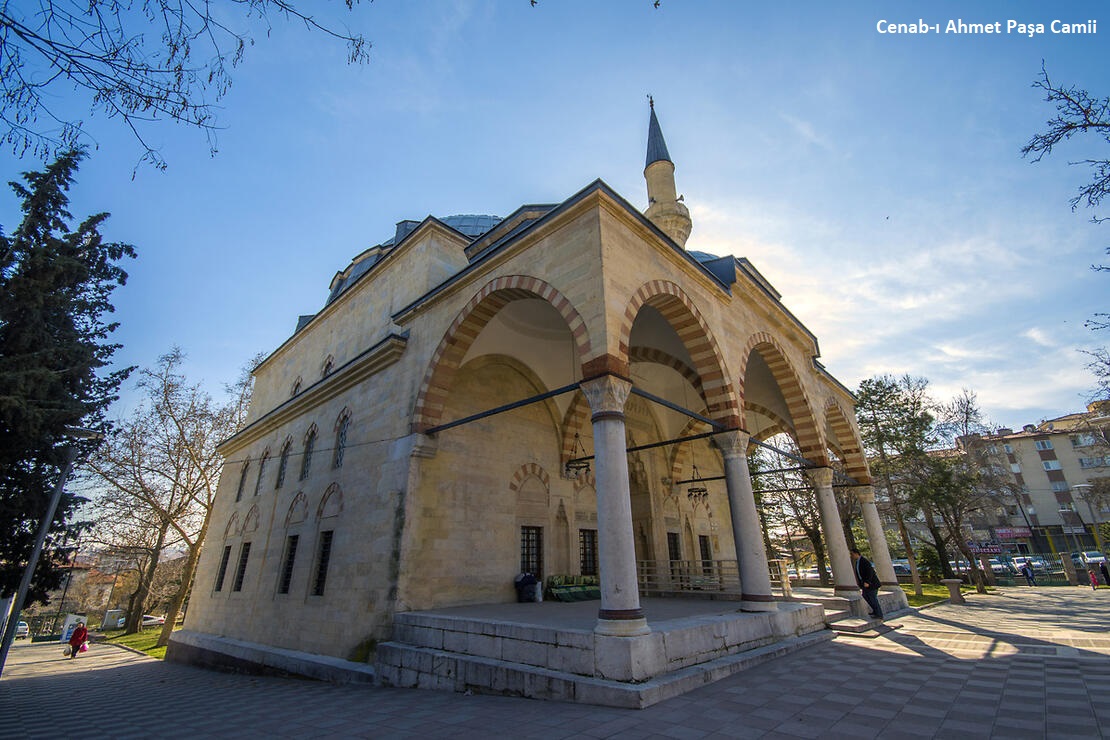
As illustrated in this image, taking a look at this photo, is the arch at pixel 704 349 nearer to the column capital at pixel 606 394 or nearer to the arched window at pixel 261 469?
the column capital at pixel 606 394

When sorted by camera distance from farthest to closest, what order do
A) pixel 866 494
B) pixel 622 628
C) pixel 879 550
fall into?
pixel 866 494
pixel 879 550
pixel 622 628

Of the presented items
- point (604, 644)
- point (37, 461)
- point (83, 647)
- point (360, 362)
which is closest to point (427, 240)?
point (360, 362)

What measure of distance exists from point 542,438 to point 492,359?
2.17 m

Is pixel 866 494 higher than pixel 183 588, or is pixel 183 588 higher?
pixel 866 494

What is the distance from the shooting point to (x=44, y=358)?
7.43m

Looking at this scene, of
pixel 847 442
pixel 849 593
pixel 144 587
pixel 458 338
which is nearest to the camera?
pixel 458 338

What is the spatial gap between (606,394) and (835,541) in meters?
7.31

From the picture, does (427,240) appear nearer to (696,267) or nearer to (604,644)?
(696,267)

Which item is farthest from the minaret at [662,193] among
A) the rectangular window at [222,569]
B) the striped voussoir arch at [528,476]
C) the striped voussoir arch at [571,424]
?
the rectangular window at [222,569]

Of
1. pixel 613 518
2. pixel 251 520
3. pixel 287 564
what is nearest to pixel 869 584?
pixel 613 518

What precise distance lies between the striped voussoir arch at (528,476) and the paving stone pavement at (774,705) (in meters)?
4.29

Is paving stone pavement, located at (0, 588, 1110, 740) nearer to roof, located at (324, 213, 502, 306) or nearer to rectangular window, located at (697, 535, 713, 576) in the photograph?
rectangular window, located at (697, 535, 713, 576)

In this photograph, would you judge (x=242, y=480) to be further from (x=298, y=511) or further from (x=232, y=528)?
(x=298, y=511)

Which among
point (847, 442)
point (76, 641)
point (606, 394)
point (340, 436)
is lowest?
point (76, 641)
